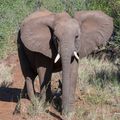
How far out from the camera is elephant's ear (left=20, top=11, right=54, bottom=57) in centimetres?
836

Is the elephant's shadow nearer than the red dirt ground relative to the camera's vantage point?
No

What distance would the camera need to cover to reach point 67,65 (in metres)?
7.68

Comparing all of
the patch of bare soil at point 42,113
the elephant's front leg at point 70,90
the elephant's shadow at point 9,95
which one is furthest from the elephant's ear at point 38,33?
the elephant's shadow at point 9,95

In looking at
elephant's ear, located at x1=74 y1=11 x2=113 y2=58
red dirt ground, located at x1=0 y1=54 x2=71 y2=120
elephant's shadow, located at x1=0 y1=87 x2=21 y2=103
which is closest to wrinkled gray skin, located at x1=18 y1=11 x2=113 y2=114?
elephant's ear, located at x1=74 y1=11 x2=113 y2=58

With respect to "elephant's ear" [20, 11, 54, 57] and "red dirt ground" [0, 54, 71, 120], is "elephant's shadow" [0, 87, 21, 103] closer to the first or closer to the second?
"red dirt ground" [0, 54, 71, 120]

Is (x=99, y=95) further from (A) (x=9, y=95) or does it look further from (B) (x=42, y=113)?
(A) (x=9, y=95)

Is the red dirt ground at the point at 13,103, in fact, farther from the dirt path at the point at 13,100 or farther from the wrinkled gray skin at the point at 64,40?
the wrinkled gray skin at the point at 64,40

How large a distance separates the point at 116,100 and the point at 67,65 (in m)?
1.88

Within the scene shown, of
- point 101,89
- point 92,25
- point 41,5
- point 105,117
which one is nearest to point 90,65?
point 101,89

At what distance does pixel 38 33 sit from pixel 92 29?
2.99ft

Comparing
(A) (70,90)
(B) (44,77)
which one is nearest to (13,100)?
(B) (44,77)

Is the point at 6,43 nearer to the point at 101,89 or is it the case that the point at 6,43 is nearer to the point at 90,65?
the point at 90,65

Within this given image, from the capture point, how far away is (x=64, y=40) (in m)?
7.70

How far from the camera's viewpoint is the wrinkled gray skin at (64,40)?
7.73 meters
